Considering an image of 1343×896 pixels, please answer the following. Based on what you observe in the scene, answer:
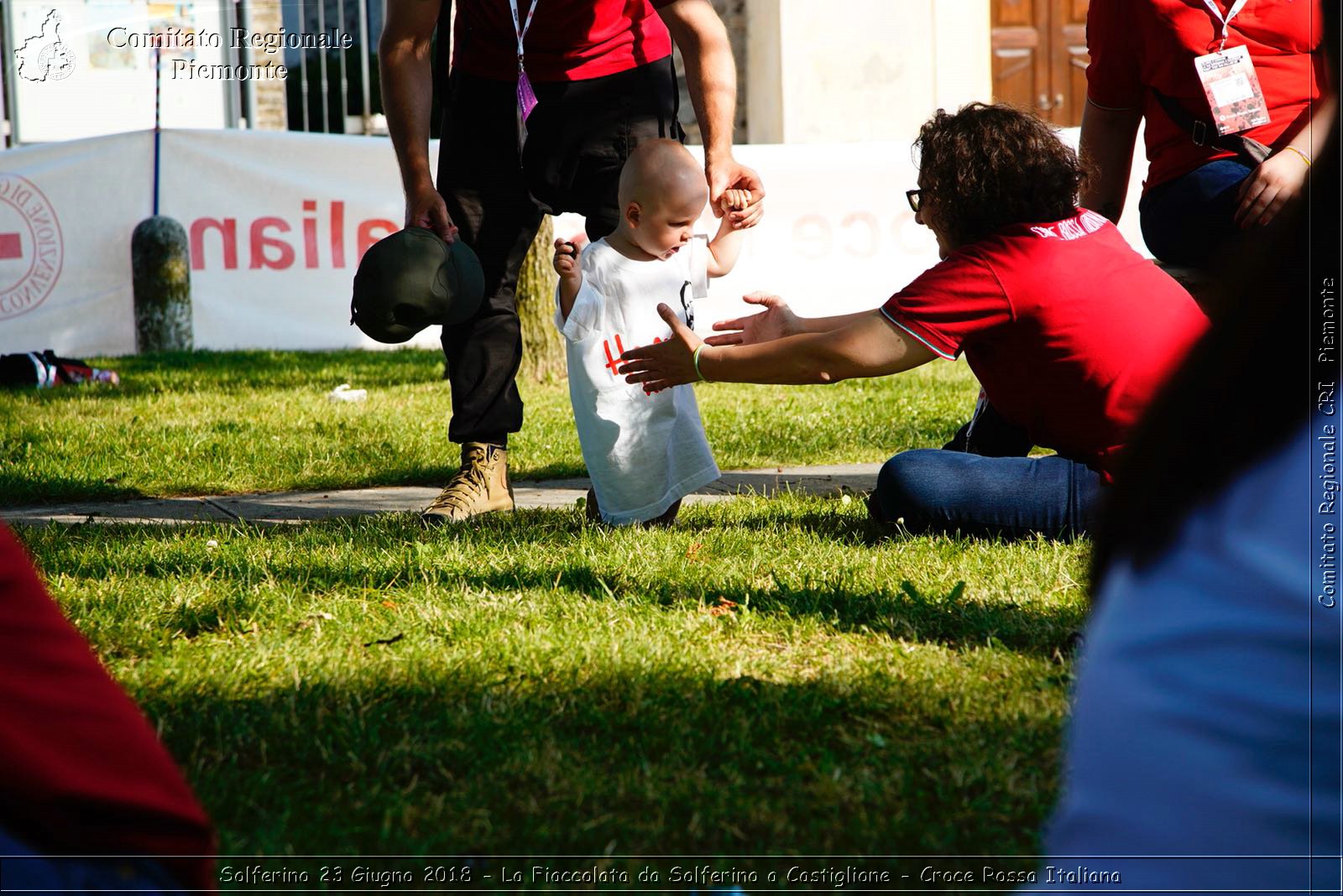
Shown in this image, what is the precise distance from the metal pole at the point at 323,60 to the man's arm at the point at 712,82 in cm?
1078

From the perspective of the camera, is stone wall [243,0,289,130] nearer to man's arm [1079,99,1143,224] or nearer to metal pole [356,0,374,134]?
metal pole [356,0,374,134]

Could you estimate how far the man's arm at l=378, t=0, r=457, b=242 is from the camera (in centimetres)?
383

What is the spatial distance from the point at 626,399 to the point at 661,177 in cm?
61

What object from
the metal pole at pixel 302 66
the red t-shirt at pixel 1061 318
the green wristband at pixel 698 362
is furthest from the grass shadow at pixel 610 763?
the metal pole at pixel 302 66

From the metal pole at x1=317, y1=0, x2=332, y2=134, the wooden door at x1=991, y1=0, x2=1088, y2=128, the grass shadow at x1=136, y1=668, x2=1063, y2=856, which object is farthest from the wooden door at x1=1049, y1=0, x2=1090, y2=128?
the grass shadow at x1=136, y1=668, x2=1063, y2=856

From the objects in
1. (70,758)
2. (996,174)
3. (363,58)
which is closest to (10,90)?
(363,58)

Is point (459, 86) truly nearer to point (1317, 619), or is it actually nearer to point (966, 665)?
point (966, 665)

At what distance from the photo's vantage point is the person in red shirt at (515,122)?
389 cm

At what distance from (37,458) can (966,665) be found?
3845 mm

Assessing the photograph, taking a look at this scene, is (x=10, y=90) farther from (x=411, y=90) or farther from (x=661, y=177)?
(x=661, y=177)

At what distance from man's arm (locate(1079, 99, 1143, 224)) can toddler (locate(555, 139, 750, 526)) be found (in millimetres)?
1242

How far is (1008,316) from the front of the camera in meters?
3.13

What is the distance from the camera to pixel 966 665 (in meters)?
2.46

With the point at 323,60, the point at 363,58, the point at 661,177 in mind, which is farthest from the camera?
the point at 323,60
